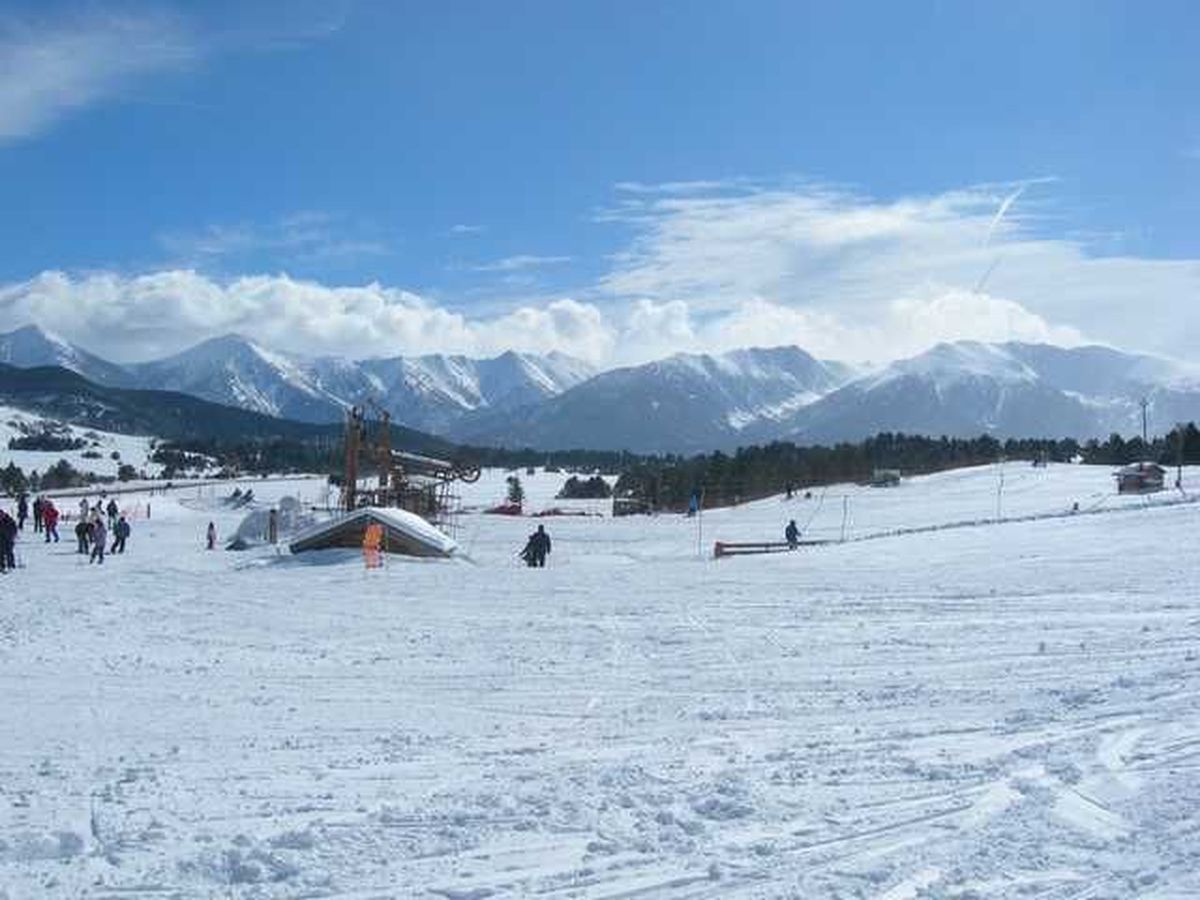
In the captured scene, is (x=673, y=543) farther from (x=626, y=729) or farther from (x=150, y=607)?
(x=626, y=729)

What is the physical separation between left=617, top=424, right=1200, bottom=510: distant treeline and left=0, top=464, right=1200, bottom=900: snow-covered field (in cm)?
5877

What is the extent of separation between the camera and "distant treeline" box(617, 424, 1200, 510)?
3425 inches

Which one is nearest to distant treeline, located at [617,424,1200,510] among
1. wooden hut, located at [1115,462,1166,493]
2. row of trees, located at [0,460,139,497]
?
wooden hut, located at [1115,462,1166,493]

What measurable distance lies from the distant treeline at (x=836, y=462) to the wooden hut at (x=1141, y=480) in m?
22.8

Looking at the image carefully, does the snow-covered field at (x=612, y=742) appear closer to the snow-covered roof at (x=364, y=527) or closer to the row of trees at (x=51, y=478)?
the snow-covered roof at (x=364, y=527)

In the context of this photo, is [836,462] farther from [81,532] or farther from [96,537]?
[96,537]

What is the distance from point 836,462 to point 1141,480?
48394 millimetres

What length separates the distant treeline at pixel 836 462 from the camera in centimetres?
8700

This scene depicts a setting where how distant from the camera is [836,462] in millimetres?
102438

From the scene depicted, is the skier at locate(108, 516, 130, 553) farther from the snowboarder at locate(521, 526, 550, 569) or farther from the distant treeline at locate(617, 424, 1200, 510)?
the distant treeline at locate(617, 424, 1200, 510)

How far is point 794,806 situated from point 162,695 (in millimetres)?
7035

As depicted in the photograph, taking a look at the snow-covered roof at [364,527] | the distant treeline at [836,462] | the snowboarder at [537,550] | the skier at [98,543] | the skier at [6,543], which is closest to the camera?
the skier at [6,543]

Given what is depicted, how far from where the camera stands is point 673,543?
42.4 m

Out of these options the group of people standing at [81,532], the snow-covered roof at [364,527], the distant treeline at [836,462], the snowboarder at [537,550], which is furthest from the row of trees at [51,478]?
the snowboarder at [537,550]
